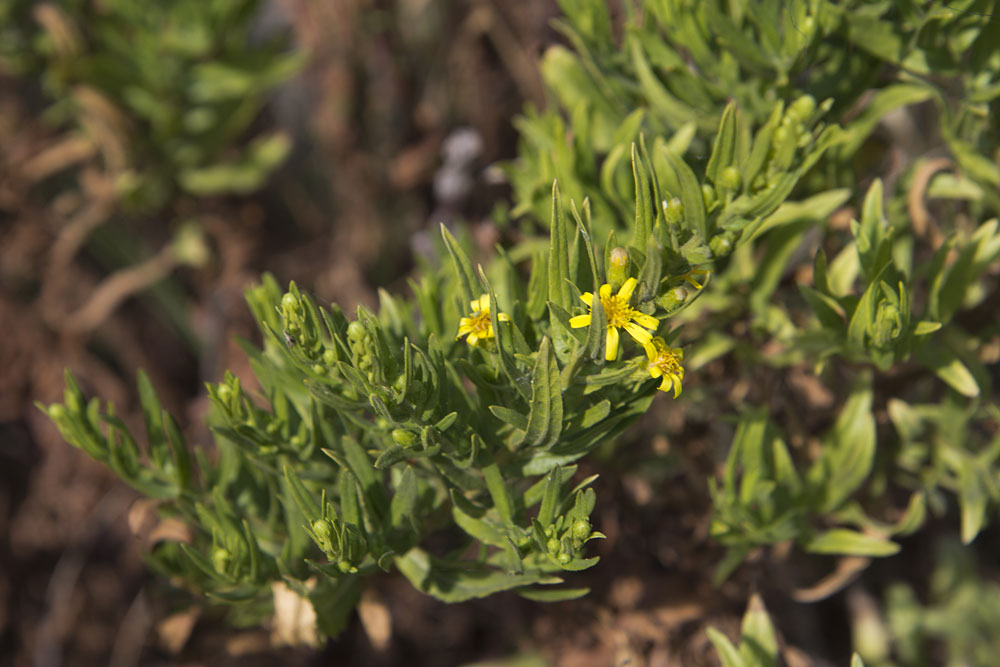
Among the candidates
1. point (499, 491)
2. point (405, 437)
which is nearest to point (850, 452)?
point (499, 491)

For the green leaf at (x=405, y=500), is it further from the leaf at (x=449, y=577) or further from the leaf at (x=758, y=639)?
the leaf at (x=758, y=639)

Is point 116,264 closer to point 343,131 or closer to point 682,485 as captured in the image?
point 343,131

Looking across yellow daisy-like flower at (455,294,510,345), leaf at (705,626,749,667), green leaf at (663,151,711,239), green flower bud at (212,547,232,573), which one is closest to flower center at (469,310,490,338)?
yellow daisy-like flower at (455,294,510,345)

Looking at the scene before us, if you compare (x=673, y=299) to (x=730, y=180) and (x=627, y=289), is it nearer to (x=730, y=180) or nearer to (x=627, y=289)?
(x=627, y=289)

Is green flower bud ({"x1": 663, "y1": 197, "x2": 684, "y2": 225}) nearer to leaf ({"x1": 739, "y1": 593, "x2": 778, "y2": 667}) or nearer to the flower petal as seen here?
the flower petal

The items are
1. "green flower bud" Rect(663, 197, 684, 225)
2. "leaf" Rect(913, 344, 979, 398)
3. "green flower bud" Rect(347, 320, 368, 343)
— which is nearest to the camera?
"green flower bud" Rect(347, 320, 368, 343)

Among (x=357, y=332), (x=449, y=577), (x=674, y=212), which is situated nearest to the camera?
(x=357, y=332)

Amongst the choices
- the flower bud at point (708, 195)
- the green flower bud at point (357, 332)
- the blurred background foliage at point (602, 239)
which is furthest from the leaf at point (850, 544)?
the green flower bud at point (357, 332)
